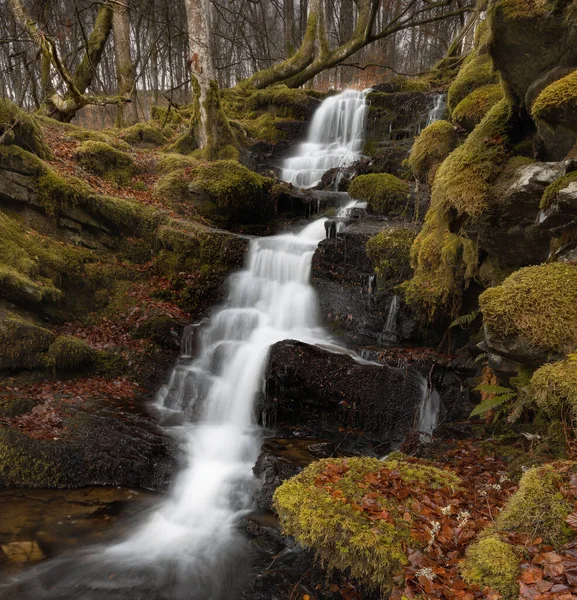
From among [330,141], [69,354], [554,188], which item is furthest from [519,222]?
[330,141]

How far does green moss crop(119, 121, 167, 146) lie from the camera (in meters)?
13.9

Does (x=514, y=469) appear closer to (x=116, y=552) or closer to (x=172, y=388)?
(x=116, y=552)

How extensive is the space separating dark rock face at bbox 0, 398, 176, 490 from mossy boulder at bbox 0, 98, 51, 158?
5335 mm

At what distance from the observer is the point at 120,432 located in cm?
584

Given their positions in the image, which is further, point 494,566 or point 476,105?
point 476,105

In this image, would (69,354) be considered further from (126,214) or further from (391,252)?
(391,252)

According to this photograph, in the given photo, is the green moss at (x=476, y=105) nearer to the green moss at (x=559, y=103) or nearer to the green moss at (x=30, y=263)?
the green moss at (x=559, y=103)

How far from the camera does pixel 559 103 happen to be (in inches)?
149

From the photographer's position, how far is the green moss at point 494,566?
219 centimetres

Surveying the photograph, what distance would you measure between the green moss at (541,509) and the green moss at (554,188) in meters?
2.45

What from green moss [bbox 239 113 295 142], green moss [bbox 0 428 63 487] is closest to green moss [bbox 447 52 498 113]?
green moss [bbox 0 428 63 487]

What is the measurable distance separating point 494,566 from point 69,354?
670cm

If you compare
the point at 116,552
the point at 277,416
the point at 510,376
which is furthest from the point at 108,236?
the point at 510,376

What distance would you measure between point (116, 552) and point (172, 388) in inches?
122
